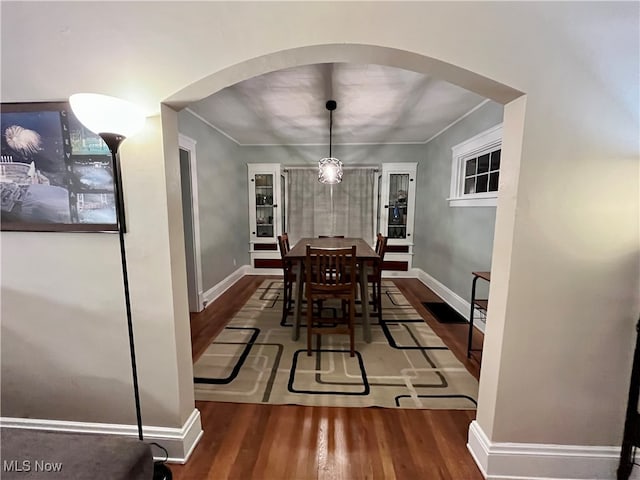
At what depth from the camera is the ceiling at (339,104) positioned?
2271mm

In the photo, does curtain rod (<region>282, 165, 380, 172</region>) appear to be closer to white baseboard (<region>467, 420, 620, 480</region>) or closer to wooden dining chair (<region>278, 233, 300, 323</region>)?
wooden dining chair (<region>278, 233, 300, 323</region>)

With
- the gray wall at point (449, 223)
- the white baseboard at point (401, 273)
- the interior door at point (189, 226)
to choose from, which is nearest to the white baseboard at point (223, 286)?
the interior door at point (189, 226)

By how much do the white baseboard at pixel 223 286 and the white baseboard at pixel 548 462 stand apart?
321 centimetres

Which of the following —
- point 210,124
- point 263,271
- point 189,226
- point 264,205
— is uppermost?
point 210,124

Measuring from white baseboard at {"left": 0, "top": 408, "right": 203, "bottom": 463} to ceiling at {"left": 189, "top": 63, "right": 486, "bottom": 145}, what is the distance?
8.27ft

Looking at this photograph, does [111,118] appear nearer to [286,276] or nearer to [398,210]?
[286,276]

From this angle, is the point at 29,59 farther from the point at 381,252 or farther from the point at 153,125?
the point at 381,252

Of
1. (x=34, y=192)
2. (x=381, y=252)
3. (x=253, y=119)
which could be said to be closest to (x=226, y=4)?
(x=34, y=192)

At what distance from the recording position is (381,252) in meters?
3.18

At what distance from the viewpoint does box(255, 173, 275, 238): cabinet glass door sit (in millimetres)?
4938

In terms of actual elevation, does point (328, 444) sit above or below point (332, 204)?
below

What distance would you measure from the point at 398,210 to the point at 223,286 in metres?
3.23

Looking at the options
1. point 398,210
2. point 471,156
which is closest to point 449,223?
point 471,156

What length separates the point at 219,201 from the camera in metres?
4.02
